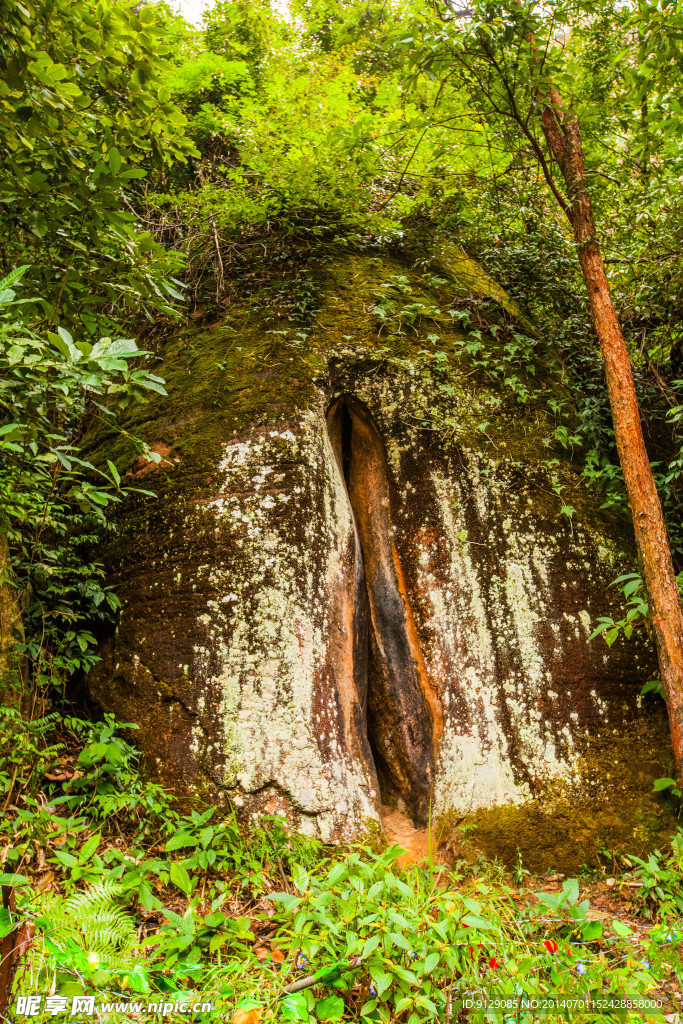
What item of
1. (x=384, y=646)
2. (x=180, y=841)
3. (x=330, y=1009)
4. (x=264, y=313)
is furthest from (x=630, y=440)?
(x=180, y=841)

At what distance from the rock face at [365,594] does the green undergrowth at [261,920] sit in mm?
336

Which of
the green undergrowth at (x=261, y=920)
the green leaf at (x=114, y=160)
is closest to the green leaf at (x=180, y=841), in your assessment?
the green undergrowth at (x=261, y=920)

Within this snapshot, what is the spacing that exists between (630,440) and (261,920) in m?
3.85

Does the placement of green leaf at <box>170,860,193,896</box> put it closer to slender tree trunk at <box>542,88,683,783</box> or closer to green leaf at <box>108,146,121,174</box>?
slender tree trunk at <box>542,88,683,783</box>

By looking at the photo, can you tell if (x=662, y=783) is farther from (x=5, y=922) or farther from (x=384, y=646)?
(x=5, y=922)

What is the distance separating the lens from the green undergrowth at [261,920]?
2.24m

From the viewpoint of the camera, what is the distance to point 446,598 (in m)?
4.19

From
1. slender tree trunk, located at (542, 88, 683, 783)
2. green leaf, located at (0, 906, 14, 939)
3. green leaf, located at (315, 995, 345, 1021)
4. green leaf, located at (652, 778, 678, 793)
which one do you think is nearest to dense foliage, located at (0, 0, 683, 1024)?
green leaf, located at (315, 995, 345, 1021)

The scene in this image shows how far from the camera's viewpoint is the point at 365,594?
4.47 metres

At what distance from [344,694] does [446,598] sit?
42.2 inches

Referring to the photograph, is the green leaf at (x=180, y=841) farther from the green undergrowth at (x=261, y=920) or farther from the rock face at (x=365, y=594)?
the rock face at (x=365, y=594)

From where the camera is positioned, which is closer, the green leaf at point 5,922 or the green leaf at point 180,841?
the green leaf at point 5,922

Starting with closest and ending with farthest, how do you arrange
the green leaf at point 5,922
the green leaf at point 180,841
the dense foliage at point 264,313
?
1. the green leaf at point 5,922
2. the dense foliage at point 264,313
3. the green leaf at point 180,841

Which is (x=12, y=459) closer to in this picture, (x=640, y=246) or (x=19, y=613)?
(x=19, y=613)
